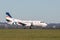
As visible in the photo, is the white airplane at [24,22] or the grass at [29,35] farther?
the white airplane at [24,22]

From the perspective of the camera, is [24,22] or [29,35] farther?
[24,22]

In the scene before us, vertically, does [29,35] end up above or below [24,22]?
below

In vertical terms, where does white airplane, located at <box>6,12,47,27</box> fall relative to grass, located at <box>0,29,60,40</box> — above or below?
above

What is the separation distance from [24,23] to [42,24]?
9.56m

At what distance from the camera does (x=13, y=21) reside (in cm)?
11438

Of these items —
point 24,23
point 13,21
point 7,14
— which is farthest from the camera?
point 7,14

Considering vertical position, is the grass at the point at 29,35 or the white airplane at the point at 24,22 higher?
the white airplane at the point at 24,22

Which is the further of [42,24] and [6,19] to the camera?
[6,19]

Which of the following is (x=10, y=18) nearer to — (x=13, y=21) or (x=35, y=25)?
(x=13, y=21)

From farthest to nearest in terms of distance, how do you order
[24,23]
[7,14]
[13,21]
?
[7,14]
[13,21]
[24,23]

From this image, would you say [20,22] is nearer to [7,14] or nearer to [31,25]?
[31,25]

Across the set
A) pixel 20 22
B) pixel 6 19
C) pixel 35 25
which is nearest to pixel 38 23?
pixel 35 25

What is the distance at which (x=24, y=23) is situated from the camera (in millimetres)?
107375

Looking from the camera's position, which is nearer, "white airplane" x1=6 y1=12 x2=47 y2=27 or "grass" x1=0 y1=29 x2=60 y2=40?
"grass" x1=0 y1=29 x2=60 y2=40
